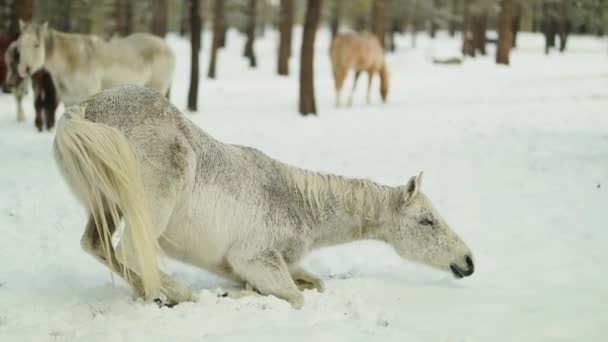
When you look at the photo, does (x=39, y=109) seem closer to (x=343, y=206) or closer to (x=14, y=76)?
(x=14, y=76)

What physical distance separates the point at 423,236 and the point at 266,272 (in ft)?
4.84

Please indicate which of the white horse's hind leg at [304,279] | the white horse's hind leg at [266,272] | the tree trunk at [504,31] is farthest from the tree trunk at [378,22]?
the white horse's hind leg at [266,272]

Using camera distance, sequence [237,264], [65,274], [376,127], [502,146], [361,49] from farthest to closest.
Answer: [361,49] < [376,127] < [502,146] < [65,274] < [237,264]

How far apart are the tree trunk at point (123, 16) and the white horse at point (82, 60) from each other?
530 inches

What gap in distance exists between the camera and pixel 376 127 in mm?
14016

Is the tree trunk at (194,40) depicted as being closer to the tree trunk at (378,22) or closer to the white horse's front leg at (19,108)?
the white horse's front leg at (19,108)

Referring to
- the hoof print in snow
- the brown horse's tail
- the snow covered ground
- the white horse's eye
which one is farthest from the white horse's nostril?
the brown horse's tail

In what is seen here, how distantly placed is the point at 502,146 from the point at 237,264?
25.3 feet

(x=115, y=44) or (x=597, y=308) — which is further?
(x=115, y=44)

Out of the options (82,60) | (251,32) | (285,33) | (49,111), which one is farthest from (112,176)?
(251,32)

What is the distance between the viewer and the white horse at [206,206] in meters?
4.55

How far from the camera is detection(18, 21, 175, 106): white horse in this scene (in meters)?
11.3

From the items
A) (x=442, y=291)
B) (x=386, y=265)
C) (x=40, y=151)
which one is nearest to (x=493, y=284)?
(x=442, y=291)

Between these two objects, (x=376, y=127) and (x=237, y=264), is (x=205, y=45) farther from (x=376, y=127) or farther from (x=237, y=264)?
(x=237, y=264)
